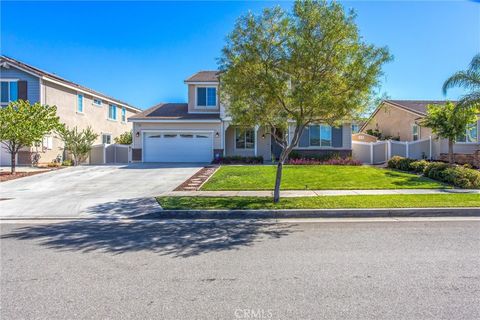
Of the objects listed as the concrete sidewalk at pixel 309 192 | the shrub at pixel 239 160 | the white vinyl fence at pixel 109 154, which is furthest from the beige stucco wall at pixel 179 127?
the concrete sidewalk at pixel 309 192

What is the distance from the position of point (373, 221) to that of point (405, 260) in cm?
305

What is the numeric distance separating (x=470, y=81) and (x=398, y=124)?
16000 millimetres

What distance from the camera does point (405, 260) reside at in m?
5.14

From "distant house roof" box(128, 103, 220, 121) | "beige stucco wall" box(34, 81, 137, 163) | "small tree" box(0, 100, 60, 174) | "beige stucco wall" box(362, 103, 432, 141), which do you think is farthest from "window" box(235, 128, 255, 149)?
"beige stucco wall" box(34, 81, 137, 163)

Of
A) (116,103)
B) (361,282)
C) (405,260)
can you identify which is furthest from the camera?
(116,103)

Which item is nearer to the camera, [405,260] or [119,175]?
[405,260]

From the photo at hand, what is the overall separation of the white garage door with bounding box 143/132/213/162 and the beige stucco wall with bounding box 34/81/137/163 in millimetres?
6886

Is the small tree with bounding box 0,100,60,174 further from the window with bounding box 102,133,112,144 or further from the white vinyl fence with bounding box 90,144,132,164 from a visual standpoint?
the window with bounding box 102,133,112,144

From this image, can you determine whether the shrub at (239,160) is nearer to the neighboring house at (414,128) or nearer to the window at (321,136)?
the window at (321,136)

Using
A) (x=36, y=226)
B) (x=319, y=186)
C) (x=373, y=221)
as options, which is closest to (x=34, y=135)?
(x=36, y=226)

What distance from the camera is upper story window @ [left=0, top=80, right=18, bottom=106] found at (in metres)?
22.5

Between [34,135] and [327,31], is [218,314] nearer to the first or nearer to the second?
[327,31]

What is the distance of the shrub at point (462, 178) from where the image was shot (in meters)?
12.8

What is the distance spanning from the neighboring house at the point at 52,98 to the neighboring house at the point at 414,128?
21856 millimetres
